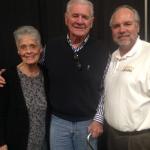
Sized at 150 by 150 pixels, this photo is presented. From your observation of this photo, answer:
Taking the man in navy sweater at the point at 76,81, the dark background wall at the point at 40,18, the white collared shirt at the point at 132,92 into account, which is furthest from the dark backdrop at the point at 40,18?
the white collared shirt at the point at 132,92

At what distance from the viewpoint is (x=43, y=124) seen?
234 centimetres

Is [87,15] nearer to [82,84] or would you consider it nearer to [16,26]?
[82,84]

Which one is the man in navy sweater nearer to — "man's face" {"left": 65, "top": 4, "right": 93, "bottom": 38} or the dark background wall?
"man's face" {"left": 65, "top": 4, "right": 93, "bottom": 38}

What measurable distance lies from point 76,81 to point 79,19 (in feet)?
1.34

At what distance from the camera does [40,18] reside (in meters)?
2.84

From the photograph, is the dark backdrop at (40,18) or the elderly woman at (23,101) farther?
the dark backdrop at (40,18)

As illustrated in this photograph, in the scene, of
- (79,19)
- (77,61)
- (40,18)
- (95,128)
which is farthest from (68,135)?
(40,18)

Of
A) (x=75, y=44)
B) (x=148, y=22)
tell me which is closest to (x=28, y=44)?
(x=75, y=44)

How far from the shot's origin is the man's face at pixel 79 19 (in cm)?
230

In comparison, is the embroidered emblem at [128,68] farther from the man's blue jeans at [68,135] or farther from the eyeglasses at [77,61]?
the man's blue jeans at [68,135]

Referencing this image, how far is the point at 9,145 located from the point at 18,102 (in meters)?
0.30

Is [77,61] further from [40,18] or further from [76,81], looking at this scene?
[40,18]

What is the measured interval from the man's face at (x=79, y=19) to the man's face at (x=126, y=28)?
7.6 inches

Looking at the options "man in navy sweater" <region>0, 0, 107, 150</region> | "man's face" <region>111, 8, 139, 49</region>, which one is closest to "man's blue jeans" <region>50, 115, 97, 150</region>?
"man in navy sweater" <region>0, 0, 107, 150</region>
